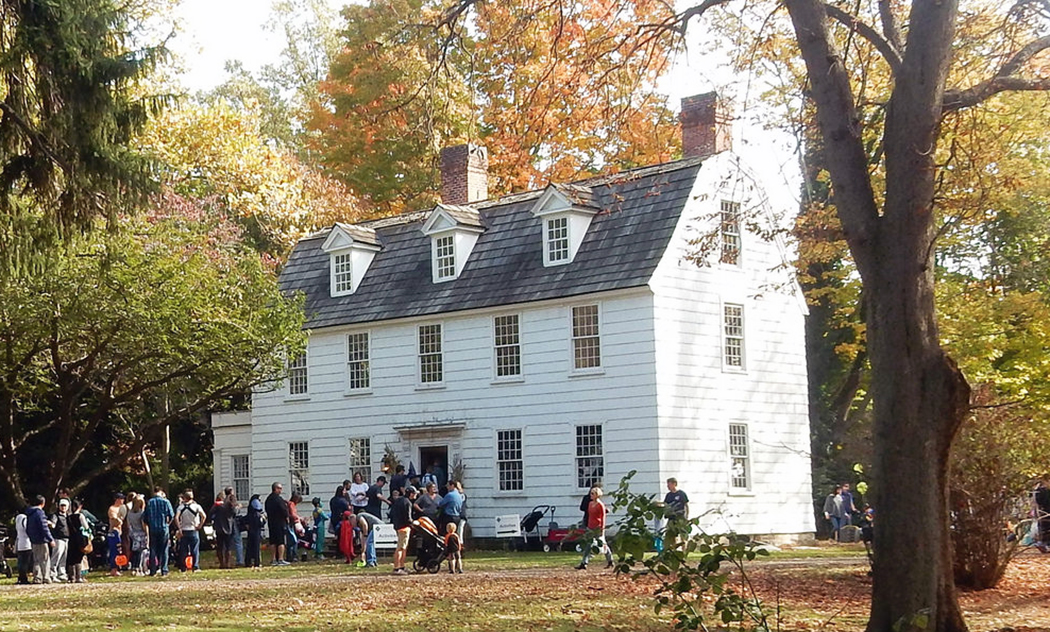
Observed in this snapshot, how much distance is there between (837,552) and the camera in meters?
29.9

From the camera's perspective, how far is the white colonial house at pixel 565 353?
31266 mm

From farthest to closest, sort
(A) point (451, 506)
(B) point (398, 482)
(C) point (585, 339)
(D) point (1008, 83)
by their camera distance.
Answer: (C) point (585, 339), (B) point (398, 482), (A) point (451, 506), (D) point (1008, 83)

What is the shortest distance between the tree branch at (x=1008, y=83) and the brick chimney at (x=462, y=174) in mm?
24655

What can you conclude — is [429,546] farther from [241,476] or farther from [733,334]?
[241,476]

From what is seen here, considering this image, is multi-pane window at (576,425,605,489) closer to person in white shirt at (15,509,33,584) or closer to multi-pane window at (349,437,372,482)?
multi-pane window at (349,437,372,482)

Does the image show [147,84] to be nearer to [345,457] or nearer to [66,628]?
[345,457]

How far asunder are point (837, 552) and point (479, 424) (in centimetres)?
925

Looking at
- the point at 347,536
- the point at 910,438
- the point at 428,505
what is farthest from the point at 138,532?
the point at 910,438

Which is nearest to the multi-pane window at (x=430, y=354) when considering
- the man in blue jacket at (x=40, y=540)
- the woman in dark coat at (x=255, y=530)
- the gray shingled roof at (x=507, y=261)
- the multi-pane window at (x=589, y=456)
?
the gray shingled roof at (x=507, y=261)

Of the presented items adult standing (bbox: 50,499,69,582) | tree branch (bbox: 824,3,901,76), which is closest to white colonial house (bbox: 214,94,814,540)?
adult standing (bbox: 50,499,69,582)

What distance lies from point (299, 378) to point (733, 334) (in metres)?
12.8

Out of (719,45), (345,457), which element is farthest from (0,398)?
(719,45)

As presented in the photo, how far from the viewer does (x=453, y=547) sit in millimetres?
24719

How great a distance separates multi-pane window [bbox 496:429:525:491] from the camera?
33344mm
